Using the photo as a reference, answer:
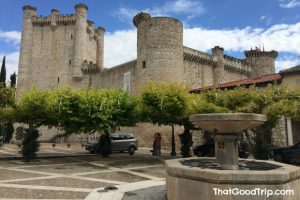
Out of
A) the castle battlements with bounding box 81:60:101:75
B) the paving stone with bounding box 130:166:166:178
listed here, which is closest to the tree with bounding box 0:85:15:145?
the paving stone with bounding box 130:166:166:178

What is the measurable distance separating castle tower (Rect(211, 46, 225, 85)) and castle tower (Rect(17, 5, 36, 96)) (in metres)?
30.7

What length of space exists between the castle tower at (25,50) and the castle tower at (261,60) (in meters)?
36.3

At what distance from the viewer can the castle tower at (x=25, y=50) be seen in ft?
168

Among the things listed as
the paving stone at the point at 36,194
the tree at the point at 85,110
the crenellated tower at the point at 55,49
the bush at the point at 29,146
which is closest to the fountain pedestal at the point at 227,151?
the paving stone at the point at 36,194

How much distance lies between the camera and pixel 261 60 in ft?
160

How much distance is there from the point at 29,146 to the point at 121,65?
982 inches

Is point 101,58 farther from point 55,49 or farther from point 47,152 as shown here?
point 47,152

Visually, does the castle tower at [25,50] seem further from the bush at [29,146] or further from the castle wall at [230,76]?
the bush at [29,146]

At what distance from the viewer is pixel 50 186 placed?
9.35m

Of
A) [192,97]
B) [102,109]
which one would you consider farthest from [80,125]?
[192,97]

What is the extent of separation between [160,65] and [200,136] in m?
8.87

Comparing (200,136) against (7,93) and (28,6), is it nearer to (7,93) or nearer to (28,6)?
(7,93)

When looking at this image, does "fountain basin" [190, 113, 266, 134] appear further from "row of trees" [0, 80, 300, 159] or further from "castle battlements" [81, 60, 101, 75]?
"castle battlements" [81, 60, 101, 75]

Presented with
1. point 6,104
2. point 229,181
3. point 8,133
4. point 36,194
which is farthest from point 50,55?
point 229,181
